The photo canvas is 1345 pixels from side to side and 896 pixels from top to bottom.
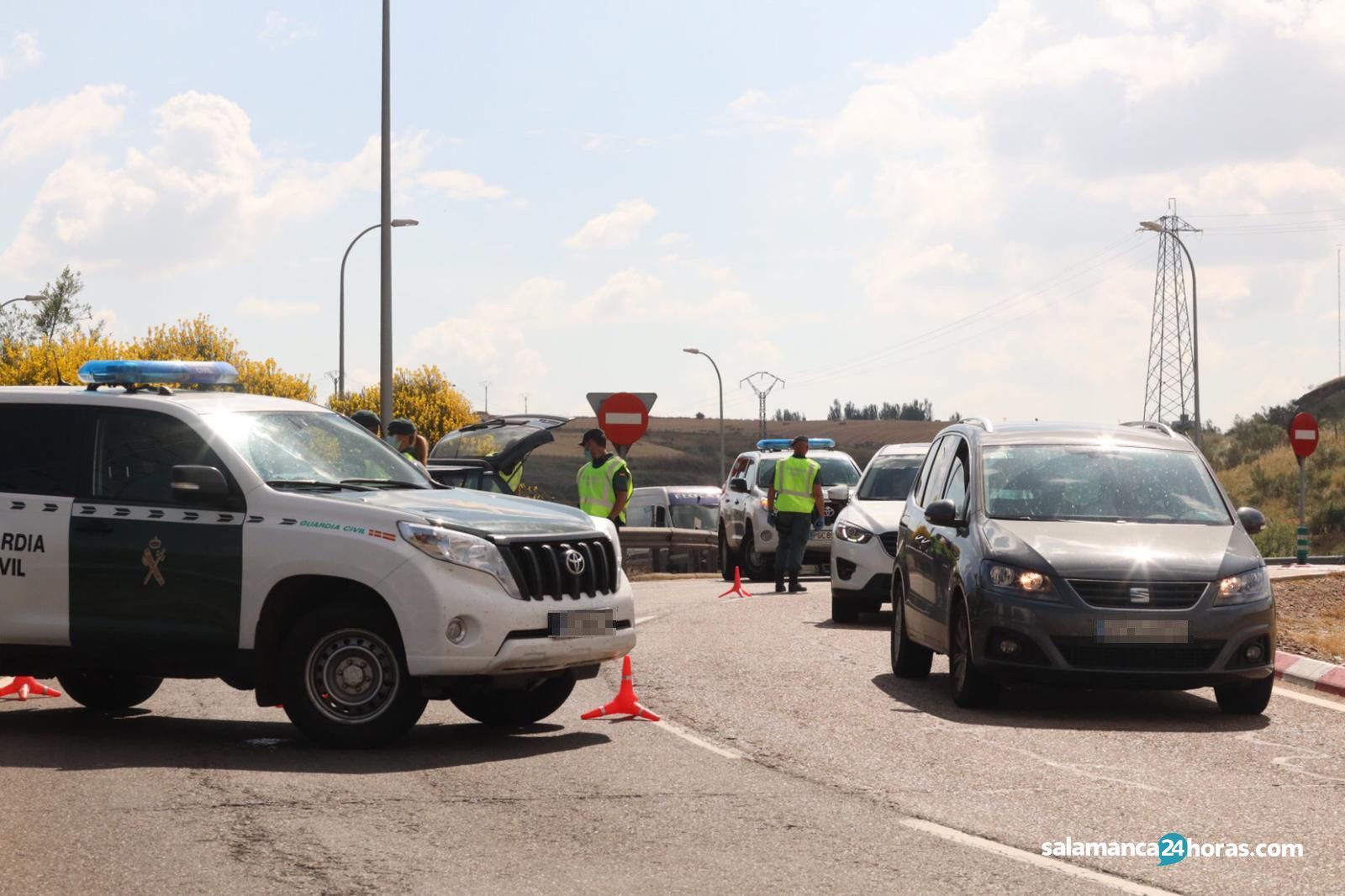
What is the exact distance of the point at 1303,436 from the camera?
40219 millimetres

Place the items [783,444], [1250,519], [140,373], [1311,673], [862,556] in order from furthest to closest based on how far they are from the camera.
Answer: [783,444] → [862,556] → [1311,673] → [1250,519] → [140,373]

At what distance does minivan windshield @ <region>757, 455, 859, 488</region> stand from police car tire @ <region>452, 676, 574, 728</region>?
16085 mm

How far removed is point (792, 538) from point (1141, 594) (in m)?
12.1

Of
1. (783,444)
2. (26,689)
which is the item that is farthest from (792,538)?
(26,689)

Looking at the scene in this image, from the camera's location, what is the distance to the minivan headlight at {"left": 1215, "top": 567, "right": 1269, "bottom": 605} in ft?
37.8

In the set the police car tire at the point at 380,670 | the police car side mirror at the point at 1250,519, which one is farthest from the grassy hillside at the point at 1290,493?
the police car tire at the point at 380,670

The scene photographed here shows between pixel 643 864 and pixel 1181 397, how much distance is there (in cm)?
6017

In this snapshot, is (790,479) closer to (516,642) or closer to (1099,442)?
(1099,442)

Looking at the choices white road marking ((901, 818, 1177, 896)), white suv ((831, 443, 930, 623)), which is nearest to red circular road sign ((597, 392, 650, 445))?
white suv ((831, 443, 930, 623))

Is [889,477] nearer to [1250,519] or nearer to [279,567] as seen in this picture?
[1250,519]

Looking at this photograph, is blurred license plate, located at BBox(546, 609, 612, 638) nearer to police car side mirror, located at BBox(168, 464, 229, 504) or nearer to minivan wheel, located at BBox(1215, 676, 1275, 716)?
police car side mirror, located at BBox(168, 464, 229, 504)

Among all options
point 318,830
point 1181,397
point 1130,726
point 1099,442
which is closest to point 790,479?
point 1099,442

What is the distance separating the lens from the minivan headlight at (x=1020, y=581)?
37.8ft

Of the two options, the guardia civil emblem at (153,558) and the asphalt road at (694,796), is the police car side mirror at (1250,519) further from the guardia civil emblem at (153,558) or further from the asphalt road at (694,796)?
the guardia civil emblem at (153,558)
